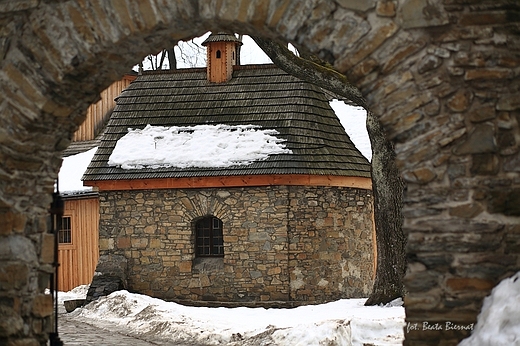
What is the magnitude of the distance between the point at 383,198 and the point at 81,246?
925 centimetres

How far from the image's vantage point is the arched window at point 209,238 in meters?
16.6

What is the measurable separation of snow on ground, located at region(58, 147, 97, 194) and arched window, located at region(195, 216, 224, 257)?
324 cm

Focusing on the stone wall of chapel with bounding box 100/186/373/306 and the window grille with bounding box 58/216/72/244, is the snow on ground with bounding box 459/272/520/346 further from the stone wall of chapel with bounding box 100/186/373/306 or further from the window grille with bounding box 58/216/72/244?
the window grille with bounding box 58/216/72/244

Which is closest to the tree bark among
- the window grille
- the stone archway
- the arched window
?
the arched window

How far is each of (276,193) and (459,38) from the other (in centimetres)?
1106

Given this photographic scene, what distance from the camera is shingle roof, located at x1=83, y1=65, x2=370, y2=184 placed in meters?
16.3

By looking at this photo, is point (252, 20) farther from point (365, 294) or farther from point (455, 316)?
point (365, 294)

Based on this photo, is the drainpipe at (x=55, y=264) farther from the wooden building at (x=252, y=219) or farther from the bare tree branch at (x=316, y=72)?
the wooden building at (x=252, y=219)

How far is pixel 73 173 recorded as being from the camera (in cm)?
1994

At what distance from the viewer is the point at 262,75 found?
18.5 metres

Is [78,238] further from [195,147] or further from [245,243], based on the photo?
[245,243]

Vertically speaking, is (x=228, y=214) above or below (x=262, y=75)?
below

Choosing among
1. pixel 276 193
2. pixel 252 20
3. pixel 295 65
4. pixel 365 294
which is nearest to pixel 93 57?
pixel 252 20

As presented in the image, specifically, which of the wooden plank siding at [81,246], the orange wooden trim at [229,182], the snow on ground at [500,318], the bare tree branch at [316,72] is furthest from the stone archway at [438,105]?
the wooden plank siding at [81,246]
